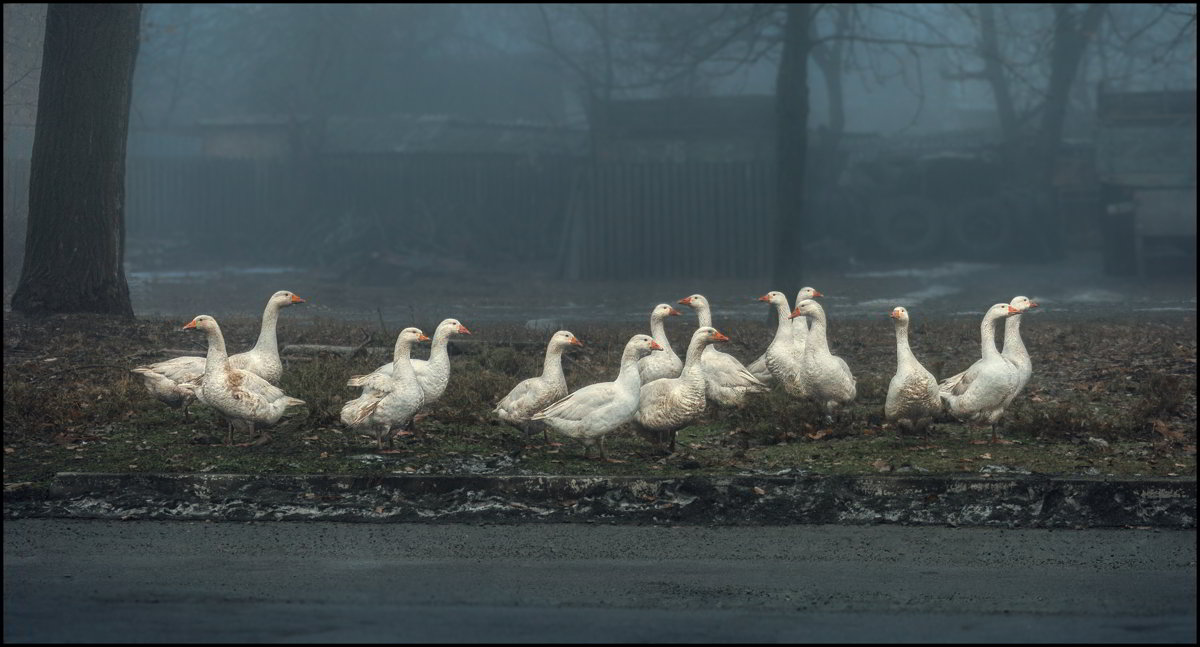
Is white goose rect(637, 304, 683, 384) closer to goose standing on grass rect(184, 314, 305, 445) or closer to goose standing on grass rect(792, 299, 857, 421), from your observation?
goose standing on grass rect(792, 299, 857, 421)

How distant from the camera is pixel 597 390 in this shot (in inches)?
332

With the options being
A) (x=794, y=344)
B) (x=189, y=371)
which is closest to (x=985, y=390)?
(x=794, y=344)

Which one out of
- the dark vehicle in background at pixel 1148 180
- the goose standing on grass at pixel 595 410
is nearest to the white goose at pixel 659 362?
the goose standing on grass at pixel 595 410

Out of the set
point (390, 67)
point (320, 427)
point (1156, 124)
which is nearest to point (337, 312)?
point (320, 427)

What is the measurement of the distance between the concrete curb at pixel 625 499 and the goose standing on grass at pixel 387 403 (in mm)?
924

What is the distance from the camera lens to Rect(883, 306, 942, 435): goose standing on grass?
881 centimetres

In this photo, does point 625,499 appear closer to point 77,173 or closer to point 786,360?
point 786,360

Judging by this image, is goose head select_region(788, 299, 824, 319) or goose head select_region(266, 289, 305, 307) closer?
goose head select_region(788, 299, 824, 319)

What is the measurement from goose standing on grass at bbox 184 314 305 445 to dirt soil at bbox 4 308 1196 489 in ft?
0.79

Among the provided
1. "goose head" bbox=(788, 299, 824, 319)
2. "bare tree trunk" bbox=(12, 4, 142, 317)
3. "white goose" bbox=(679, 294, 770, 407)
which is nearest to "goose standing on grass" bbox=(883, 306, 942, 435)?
"goose head" bbox=(788, 299, 824, 319)

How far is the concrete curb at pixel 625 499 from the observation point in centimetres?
724

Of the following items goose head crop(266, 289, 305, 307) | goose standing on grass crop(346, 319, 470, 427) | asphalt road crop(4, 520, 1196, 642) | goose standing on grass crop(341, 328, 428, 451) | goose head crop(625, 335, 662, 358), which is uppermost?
goose head crop(266, 289, 305, 307)

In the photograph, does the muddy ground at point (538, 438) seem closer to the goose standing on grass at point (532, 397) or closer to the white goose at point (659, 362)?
the goose standing on grass at point (532, 397)

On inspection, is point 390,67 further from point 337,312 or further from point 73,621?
point 73,621
